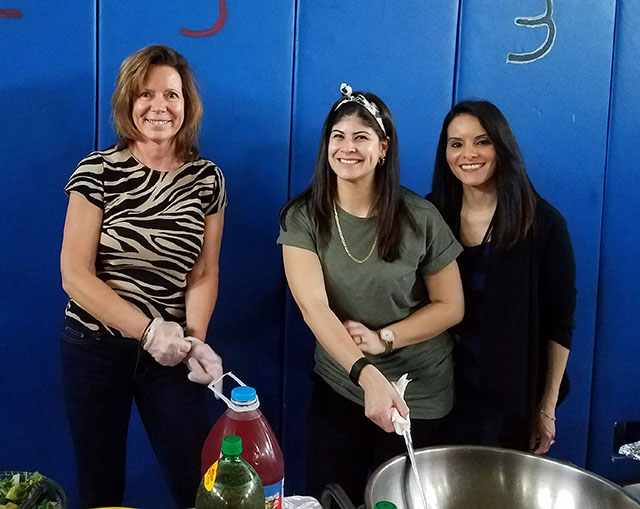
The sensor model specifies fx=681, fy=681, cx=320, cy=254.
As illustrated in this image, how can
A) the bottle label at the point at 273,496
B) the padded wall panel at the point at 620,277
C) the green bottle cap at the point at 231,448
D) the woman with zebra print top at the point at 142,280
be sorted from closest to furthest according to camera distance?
the green bottle cap at the point at 231,448 < the bottle label at the point at 273,496 < the woman with zebra print top at the point at 142,280 < the padded wall panel at the point at 620,277

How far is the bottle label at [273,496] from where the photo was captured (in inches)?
37.9

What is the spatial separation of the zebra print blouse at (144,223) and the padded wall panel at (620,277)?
4.02ft

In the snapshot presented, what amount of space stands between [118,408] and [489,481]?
0.86 meters

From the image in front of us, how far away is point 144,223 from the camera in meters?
1.50

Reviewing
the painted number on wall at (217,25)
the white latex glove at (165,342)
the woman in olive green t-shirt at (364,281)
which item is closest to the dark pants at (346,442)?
the woman in olive green t-shirt at (364,281)

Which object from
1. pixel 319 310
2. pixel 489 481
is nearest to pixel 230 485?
pixel 489 481

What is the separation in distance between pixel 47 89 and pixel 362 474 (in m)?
1.24

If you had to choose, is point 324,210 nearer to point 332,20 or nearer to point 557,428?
point 332,20

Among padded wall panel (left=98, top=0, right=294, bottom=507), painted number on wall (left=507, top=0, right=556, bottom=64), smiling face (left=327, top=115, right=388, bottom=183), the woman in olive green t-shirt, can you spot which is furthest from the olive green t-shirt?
painted number on wall (left=507, top=0, right=556, bottom=64)

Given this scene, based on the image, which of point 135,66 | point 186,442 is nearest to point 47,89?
point 135,66

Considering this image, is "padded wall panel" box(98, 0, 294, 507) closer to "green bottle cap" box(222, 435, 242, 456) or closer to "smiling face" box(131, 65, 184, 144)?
"smiling face" box(131, 65, 184, 144)

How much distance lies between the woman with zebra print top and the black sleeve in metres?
0.78

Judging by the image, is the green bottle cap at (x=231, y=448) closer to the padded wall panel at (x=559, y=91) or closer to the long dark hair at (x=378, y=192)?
the long dark hair at (x=378, y=192)

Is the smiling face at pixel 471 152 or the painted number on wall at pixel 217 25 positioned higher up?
the painted number on wall at pixel 217 25
